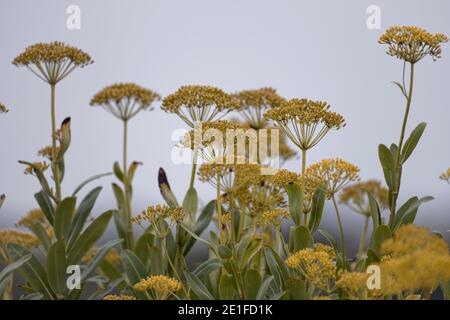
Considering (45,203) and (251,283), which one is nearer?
(251,283)

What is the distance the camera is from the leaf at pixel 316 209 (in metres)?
2.37

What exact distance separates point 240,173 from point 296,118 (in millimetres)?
279

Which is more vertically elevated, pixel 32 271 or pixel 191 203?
pixel 191 203

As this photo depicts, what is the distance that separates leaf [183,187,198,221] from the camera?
2.68 meters

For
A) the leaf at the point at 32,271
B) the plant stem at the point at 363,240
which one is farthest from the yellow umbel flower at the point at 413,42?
the leaf at the point at 32,271

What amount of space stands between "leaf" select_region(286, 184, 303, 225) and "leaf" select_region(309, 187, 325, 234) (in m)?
0.07

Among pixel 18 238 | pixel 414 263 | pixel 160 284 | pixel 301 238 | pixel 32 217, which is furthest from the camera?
pixel 32 217

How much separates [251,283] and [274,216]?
25 cm

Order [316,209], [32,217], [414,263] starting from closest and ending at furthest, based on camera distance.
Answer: [414,263] → [316,209] → [32,217]

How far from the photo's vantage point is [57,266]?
2420 millimetres

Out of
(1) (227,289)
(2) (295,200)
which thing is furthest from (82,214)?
(2) (295,200)

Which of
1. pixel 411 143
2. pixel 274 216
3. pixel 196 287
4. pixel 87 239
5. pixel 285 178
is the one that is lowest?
pixel 196 287

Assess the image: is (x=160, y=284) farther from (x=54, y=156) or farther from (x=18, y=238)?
(x=18, y=238)
